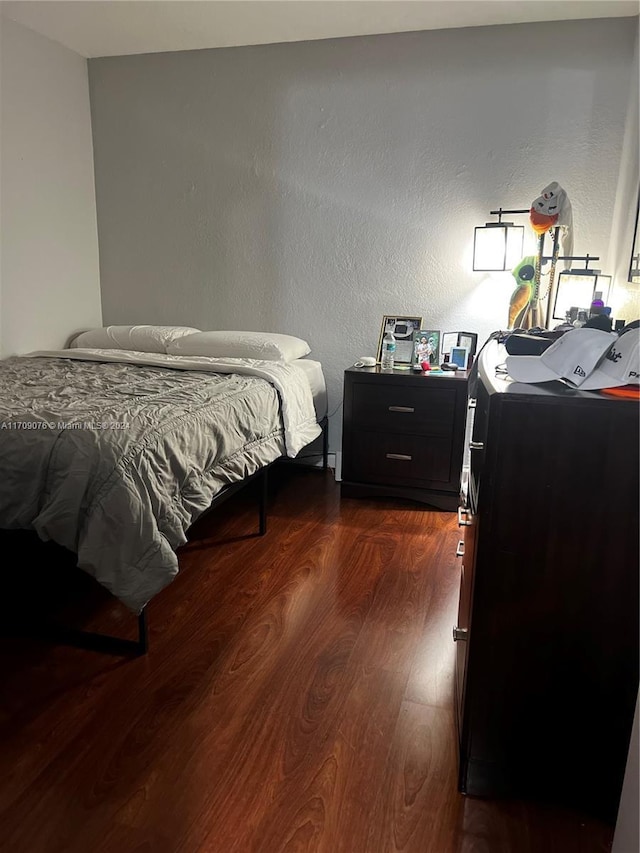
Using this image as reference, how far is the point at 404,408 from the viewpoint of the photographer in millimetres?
Result: 2949

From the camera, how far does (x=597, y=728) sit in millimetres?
1165

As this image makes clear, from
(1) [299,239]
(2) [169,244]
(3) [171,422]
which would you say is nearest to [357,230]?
(1) [299,239]

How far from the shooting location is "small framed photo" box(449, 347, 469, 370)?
3064 mm

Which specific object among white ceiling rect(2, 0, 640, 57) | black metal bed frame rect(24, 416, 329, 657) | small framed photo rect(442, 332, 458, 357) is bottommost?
black metal bed frame rect(24, 416, 329, 657)

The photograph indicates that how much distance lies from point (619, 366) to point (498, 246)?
2.03 metres

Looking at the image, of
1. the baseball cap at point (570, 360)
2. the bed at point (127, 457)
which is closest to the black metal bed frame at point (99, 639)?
the bed at point (127, 457)

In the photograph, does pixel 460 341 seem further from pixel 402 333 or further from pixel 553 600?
A: pixel 553 600

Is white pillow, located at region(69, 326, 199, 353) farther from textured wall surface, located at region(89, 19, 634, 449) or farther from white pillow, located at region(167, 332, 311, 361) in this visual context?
Answer: textured wall surface, located at region(89, 19, 634, 449)

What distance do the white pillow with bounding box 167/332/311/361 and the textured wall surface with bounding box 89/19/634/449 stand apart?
0.35 m

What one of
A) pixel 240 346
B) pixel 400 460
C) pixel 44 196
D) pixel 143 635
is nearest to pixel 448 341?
pixel 400 460

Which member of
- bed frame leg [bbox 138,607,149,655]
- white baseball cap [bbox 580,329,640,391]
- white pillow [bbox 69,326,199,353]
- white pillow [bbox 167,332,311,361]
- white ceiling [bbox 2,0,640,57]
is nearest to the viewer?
white baseball cap [bbox 580,329,640,391]

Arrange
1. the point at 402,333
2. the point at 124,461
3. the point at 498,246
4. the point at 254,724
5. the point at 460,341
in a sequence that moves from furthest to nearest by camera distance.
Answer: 1. the point at 402,333
2. the point at 460,341
3. the point at 498,246
4. the point at 124,461
5. the point at 254,724

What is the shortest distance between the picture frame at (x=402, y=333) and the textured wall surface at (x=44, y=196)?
76.0 inches

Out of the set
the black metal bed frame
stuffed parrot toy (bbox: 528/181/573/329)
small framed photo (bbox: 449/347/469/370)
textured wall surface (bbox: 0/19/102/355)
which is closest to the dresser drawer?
small framed photo (bbox: 449/347/469/370)
